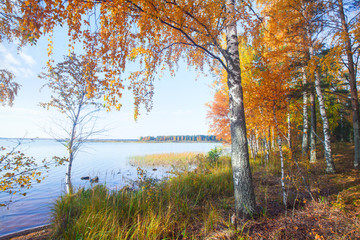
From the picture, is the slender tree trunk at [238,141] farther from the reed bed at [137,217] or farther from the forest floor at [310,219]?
the reed bed at [137,217]

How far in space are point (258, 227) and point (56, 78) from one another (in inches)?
334

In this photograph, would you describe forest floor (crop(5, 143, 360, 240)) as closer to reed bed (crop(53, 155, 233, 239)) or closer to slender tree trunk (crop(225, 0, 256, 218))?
reed bed (crop(53, 155, 233, 239))

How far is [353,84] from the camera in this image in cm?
614

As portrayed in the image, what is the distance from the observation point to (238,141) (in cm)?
330

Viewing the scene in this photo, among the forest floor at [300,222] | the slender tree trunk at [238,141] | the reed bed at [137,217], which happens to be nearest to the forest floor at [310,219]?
the forest floor at [300,222]

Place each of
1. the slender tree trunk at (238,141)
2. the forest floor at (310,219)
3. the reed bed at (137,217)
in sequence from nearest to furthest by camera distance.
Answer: the forest floor at (310,219) < the reed bed at (137,217) < the slender tree trunk at (238,141)

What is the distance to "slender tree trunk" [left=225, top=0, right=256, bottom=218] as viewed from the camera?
3158mm

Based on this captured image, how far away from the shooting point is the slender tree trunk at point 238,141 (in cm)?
316

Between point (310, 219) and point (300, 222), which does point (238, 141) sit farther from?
point (310, 219)

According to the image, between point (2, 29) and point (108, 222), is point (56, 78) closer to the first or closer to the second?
point (2, 29)

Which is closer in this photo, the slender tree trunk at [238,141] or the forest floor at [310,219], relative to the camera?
the forest floor at [310,219]

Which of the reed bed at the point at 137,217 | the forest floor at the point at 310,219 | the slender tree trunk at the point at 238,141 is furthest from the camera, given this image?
the slender tree trunk at the point at 238,141

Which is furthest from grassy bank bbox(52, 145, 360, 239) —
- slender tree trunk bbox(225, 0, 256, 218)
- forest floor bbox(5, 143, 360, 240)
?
slender tree trunk bbox(225, 0, 256, 218)

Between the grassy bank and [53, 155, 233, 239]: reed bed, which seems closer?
the grassy bank
